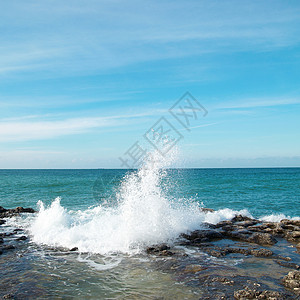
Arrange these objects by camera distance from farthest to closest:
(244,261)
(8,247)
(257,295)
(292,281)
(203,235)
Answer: (203,235) → (8,247) → (244,261) → (292,281) → (257,295)

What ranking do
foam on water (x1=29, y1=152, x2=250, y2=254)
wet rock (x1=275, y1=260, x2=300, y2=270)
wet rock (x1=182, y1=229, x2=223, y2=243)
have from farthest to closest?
wet rock (x1=182, y1=229, x2=223, y2=243), foam on water (x1=29, y1=152, x2=250, y2=254), wet rock (x1=275, y1=260, x2=300, y2=270)

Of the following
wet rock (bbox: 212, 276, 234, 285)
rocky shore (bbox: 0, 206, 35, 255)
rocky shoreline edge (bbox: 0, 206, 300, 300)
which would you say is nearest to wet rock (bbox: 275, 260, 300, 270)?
rocky shoreline edge (bbox: 0, 206, 300, 300)

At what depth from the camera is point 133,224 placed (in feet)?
40.2

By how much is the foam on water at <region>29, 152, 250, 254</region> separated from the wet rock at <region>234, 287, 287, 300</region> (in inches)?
191

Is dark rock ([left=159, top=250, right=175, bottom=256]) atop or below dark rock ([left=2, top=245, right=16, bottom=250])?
below

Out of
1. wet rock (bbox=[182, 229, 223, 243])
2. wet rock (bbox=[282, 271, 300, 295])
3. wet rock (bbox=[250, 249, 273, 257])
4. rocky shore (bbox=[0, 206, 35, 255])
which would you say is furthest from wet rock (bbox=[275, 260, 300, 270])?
rocky shore (bbox=[0, 206, 35, 255])

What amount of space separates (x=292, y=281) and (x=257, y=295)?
1.38 metres

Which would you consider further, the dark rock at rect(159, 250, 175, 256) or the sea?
the dark rock at rect(159, 250, 175, 256)

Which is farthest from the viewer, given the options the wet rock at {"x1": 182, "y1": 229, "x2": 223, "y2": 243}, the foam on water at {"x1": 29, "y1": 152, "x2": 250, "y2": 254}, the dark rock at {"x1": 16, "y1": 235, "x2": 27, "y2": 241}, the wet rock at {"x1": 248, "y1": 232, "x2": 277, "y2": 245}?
the dark rock at {"x1": 16, "y1": 235, "x2": 27, "y2": 241}

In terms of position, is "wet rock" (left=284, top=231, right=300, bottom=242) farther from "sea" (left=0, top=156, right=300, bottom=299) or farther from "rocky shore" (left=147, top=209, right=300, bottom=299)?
"sea" (left=0, top=156, right=300, bottom=299)

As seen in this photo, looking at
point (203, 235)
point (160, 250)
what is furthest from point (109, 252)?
point (203, 235)

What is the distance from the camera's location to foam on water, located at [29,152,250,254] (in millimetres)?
11477

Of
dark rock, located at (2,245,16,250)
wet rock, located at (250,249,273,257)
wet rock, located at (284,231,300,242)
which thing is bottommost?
wet rock, located at (284,231,300,242)

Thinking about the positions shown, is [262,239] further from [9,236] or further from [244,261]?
[9,236]
